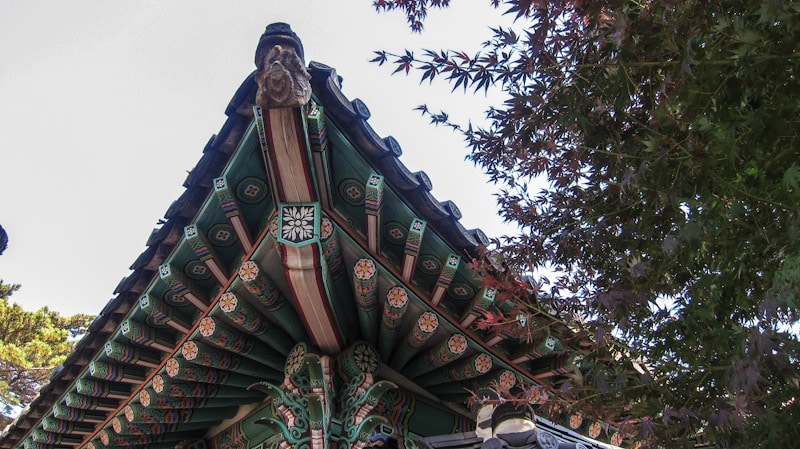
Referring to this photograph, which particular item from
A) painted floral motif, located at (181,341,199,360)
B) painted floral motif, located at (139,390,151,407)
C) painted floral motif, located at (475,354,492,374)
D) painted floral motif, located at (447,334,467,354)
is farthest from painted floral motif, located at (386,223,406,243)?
painted floral motif, located at (139,390,151,407)

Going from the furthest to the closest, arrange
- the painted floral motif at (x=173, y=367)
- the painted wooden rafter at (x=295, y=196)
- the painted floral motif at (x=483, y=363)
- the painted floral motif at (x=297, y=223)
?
the painted floral motif at (x=173, y=367)
the painted floral motif at (x=483, y=363)
the painted floral motif at (x=297, y=223)
the painted wooden rafter at (x=295, y=196)

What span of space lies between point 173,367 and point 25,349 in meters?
13.5

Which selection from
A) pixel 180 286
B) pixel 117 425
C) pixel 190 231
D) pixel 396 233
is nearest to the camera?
pixel 396 233

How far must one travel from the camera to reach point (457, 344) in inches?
193

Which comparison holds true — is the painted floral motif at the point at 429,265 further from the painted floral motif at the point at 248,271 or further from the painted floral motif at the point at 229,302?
the painted floral motif at the point at 229,302

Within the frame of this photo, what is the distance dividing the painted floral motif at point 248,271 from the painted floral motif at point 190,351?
3.00 ft

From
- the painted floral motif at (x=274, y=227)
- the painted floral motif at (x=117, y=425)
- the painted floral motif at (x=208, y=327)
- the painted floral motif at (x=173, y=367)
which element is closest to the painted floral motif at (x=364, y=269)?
the painted floral motif at (x=274, y=227)

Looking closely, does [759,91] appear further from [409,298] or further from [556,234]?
[409,298]

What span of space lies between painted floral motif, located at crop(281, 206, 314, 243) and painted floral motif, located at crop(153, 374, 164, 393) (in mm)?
2126

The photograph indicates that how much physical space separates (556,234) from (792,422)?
1442 millimetres

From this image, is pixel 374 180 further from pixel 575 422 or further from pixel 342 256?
pixel 575 422

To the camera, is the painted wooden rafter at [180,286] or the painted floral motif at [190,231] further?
the painted wooden rafter at [180,286]

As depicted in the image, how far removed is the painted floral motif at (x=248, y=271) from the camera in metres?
4.66

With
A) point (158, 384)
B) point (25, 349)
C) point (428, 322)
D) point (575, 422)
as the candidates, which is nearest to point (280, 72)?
point (428, 322)
